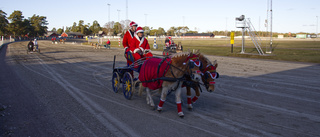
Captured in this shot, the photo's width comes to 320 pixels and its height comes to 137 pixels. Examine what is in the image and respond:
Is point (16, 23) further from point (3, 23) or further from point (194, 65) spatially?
point (194, 65)

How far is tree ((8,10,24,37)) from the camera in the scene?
328ft

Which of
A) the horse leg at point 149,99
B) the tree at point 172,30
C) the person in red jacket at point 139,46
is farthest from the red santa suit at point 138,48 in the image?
the tree at point 172,30

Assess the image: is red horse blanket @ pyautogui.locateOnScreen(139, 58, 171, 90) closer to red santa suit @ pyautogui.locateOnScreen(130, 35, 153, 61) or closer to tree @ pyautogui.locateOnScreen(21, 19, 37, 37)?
red santa suit @ pyautogui.locateOnScreen(130, 35, 153, 61)

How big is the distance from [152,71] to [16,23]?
11205cm

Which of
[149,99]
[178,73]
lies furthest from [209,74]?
[149,99]

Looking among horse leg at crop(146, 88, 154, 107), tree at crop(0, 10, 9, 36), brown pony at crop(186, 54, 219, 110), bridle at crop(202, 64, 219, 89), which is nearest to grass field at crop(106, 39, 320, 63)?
brown pony at crop(186, 54, 219, 110)

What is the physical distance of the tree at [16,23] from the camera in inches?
3932

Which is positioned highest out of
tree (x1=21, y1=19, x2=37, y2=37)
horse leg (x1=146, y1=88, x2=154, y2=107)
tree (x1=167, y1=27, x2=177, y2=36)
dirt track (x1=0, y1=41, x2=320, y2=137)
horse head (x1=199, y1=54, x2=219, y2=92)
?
tree (x1=167, y1=27, x2=177, y2=36)

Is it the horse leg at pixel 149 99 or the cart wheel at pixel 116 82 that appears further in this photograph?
the cart wheel at pixel 116 82

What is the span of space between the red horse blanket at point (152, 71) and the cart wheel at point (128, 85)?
696 millimetres

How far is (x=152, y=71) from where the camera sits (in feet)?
22.1

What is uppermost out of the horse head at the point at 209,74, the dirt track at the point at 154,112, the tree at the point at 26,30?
the tree at the point at 26,30

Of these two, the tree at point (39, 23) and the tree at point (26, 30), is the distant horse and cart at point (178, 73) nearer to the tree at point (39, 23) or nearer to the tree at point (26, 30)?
the tree at point (26, 30)

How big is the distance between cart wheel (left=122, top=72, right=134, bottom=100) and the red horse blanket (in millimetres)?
696
